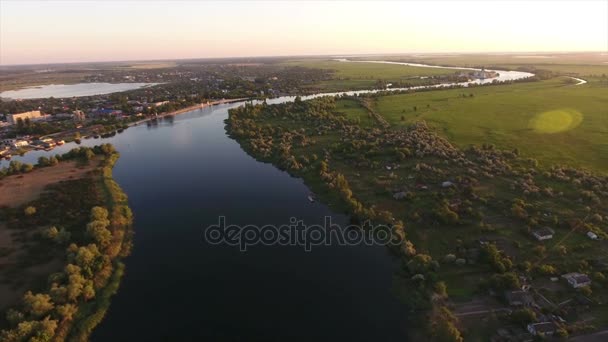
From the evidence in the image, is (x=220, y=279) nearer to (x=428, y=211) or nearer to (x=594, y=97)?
(x=428, y=211)

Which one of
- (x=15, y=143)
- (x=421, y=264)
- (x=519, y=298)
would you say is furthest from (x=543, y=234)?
(x=15, y=143)

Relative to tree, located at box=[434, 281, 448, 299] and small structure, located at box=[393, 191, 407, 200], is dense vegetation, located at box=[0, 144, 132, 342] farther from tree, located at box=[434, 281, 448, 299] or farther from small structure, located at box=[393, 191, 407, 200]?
small structure, located at box=[393, 191, 407, 200]

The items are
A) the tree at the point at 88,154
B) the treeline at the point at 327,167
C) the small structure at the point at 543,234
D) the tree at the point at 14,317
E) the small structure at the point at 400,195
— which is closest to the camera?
the tree at the point at 14,317

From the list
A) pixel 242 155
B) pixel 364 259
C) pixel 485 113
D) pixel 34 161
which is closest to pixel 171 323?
Answer: pixel 364 259

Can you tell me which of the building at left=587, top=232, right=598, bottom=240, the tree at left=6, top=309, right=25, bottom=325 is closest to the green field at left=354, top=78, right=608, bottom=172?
the building at left=587, top=232, right=598, bottom=240

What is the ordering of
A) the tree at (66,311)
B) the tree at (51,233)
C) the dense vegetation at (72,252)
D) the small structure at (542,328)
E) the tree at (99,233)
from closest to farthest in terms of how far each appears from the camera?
1. the small structure at (542,328)
2. the dense vegetation at (72,252)
3. the tree at (66,311)
4. the tree at (99,233)
5. the tree at (51,233)

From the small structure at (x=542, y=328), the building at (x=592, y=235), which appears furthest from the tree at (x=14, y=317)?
the building at (x=592, y=235)

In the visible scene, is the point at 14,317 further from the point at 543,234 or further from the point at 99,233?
the point at 543,234

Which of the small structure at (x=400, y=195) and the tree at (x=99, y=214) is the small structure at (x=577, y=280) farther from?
the tree at (x=99, y=214)
